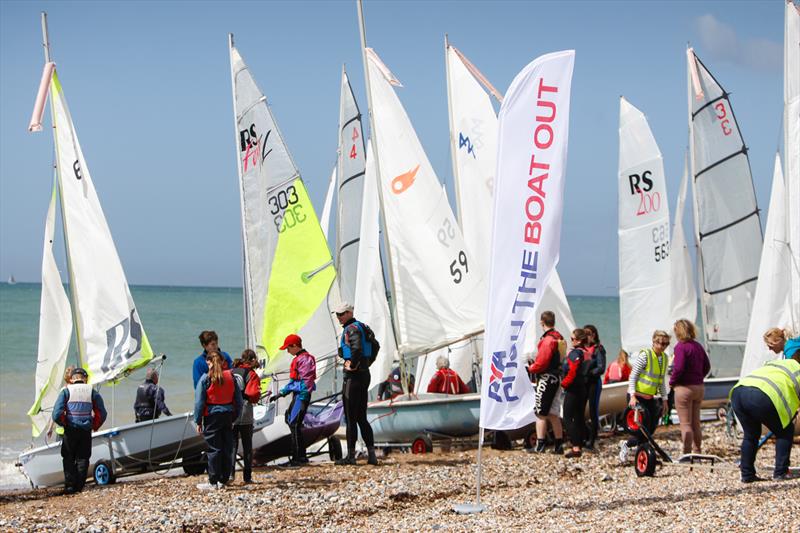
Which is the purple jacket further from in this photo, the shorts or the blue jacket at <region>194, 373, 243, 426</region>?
the blue jacket at <region>194, 373, 243, 426</region>

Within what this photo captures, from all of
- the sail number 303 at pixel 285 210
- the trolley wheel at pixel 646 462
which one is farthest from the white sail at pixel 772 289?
the sail number 303 at pixel 285 210

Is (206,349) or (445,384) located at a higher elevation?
(206,349)

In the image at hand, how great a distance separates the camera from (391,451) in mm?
12391

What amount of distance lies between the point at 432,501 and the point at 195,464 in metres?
3.77

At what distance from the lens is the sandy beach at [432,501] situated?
6.84 meters

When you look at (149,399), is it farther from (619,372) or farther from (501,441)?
(619,372)

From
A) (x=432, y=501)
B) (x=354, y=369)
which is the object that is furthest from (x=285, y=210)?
(x=432, y=501)

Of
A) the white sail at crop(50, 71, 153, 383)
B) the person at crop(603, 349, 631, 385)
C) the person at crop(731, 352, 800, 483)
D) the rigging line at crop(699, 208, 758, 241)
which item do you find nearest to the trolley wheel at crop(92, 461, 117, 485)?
the white sail at crop(50, 71, 153, 383)

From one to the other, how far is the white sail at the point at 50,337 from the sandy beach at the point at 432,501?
1233 mm

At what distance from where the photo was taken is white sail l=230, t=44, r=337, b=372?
1276 cm

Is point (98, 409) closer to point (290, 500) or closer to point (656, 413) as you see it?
point (290, 500)

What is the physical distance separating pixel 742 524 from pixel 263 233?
26.1 ft

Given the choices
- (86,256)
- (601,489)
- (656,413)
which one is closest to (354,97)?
(86,256)

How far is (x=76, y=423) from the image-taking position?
959 centimetres
